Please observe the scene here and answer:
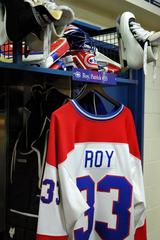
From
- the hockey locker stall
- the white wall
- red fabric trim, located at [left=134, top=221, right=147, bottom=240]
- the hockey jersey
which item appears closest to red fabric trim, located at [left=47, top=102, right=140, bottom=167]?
the hockey jersey

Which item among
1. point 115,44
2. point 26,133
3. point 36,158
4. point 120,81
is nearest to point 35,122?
point 26,133

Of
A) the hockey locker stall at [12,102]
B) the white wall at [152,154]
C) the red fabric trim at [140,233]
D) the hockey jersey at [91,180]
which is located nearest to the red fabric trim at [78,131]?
the hockey jersey at [91,180]

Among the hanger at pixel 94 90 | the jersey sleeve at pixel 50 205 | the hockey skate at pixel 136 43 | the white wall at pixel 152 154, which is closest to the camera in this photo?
the jersey sleeve at pixel 50 205

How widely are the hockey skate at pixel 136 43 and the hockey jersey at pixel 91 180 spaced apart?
20 cm

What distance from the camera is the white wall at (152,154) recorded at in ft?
7.70

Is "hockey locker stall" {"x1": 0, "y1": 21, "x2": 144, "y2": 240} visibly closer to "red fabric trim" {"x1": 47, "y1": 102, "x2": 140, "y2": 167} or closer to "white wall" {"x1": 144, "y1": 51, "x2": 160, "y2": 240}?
"red fabric trim" {"x1": 47, "y1": 102, "x2": 140, "y2": 167}

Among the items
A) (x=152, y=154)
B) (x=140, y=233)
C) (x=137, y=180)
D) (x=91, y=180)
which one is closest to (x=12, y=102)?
(x=91, y=180)

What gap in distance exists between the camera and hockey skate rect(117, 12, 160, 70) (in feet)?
3.73

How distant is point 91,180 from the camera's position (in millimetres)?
1178

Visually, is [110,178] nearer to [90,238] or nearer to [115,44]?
[90,238]

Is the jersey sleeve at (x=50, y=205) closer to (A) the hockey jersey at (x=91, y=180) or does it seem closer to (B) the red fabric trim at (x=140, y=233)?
(A) the hockey jersey at (x=91, y=180)

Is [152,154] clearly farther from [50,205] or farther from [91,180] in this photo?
[50,205]

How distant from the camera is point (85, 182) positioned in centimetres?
115

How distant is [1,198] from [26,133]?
12.0 inches
